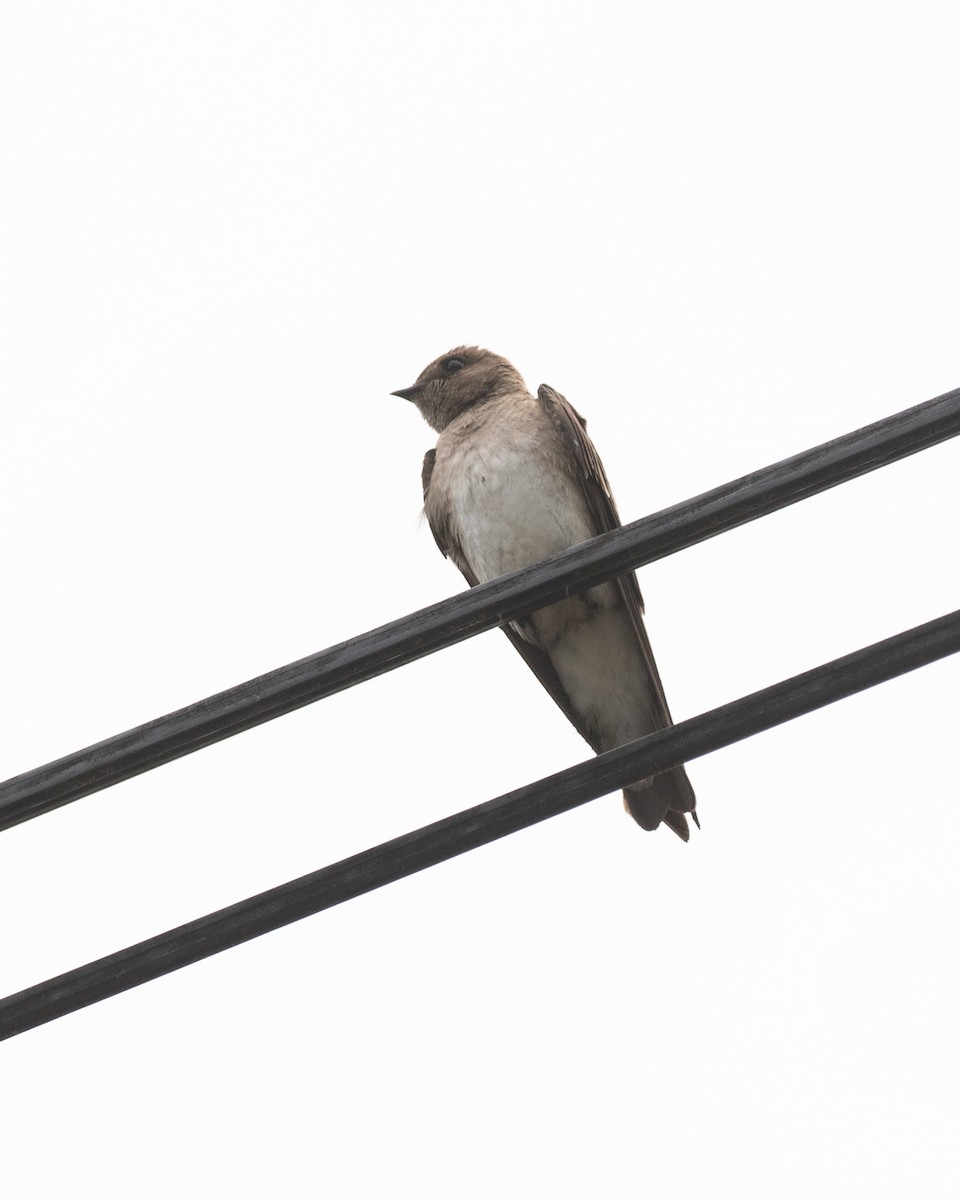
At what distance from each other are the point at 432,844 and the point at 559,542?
3.68 metres

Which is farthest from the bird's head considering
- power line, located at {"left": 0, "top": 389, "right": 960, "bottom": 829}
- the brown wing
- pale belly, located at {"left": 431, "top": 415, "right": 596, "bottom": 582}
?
power line, located at {"left": 0, "top": 389, "right": 960, "bottom": 829}

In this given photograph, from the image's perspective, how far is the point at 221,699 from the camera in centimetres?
393

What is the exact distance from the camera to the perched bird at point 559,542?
7.21m

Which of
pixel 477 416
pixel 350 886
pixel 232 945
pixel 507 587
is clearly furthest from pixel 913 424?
pixel 477 416

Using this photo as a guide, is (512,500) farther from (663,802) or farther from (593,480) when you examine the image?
(663,802)

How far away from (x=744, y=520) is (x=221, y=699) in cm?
140

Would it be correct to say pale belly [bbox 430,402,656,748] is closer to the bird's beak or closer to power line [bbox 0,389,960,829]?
the bird's beak

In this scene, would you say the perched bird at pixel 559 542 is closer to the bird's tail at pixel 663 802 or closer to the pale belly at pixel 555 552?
the pale belly at pixel 555 552

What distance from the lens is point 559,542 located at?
284 inches

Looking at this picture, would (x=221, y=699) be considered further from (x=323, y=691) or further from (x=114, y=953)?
(x=114, y=953)

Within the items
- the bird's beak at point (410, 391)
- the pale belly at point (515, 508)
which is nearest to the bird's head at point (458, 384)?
the bird's beak at point (410, 391)

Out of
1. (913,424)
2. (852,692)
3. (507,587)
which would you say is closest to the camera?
(852,692)

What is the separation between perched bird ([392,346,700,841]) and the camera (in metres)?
7.21

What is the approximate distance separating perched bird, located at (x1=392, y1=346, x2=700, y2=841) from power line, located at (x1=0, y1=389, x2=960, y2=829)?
10.0 feet
